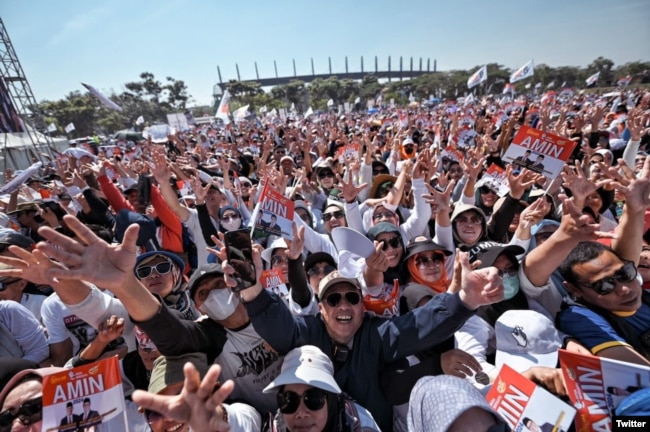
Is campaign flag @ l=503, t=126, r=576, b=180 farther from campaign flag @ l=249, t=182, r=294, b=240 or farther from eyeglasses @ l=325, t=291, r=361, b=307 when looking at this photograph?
eyeglasses @ l=325, t=291, r=361, b=307

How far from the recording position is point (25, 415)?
1.54 m

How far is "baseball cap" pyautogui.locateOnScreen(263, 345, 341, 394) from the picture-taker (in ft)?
5.53

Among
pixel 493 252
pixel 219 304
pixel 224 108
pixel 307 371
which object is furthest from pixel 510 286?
pixel 224 108

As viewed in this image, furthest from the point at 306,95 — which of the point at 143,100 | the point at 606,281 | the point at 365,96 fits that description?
the point at 606,281

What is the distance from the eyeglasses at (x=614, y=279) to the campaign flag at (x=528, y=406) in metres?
0.98

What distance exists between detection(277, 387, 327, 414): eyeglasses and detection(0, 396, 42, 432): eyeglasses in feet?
3.89

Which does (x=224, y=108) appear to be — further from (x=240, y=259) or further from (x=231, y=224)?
(x=240, y=259)

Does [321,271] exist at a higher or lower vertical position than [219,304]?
lower

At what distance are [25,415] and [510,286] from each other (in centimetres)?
310

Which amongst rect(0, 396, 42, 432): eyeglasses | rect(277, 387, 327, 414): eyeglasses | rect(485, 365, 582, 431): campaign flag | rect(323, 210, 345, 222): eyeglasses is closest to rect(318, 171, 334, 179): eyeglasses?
rect(323, 210, 345, 222): eyeglasses

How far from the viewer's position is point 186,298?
2.66m

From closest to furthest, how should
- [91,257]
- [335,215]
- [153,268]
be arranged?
[91,257] < [153,268] < [335,215]

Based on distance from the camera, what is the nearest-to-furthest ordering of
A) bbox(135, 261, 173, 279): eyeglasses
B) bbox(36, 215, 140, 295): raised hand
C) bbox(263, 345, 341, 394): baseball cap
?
bbox(36, 215, 140, 295): raised hand
bbox(263, 345, 341, 394): baseball cap
bbox(135, 261, 173, 279): eyeglasses

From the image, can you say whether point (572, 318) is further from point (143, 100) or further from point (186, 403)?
point (143, 100)
